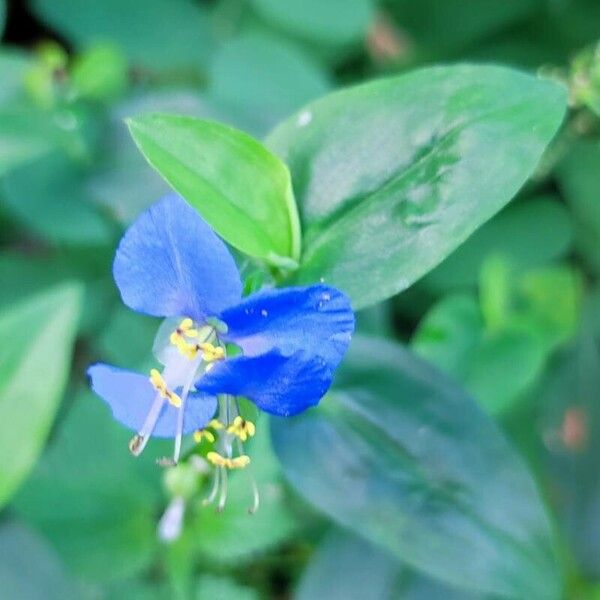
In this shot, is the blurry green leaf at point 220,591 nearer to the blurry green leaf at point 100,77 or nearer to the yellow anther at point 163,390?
the yellow anther at point 163,390

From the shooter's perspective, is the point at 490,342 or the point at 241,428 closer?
the point at 241,428

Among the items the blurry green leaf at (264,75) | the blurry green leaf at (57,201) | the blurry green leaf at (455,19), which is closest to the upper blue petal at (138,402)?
the blurry green leaf at (57,201)

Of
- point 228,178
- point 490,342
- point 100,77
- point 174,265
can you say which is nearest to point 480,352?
point 490,342

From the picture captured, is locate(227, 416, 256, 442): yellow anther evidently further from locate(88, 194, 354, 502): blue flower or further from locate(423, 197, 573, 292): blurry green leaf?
locate(423, 197, 573, 292): blurry green leaf

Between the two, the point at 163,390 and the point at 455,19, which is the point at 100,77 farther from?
the point at 163,390

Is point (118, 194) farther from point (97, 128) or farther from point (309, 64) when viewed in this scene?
point (309, 64)
